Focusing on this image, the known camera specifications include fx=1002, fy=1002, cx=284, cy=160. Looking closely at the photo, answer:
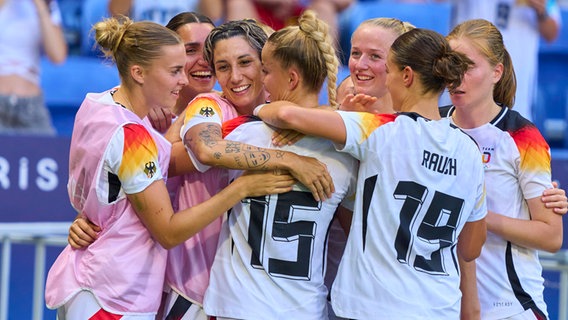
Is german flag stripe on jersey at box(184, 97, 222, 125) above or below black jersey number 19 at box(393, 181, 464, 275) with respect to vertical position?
above

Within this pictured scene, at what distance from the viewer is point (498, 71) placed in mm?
3811

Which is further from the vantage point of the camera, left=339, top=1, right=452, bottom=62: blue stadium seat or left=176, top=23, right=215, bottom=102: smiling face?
left=339, top=1, right=452, bottom=62: blue stadium seat

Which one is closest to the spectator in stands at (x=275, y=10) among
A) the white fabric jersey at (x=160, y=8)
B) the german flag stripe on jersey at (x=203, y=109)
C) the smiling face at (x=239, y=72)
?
the white fabric jersey at (x=160, y=8)

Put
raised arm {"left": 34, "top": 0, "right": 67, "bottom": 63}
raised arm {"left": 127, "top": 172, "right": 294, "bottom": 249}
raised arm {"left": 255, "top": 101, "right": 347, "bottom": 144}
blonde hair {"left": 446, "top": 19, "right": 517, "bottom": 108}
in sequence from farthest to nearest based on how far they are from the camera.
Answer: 1. raised arm {"left": 34, "top": 0, "right": 67, "bottom": 63}
2. blonde hair {"left": 446, "top": 19, "right": 517, "bottom": 108}
3. raised arm {"left": 127, "top": 172, "right": 294, "bottom": 249}
4. raised arm {"left": 255, "top": 101, "right": 347, "bottom": 144}

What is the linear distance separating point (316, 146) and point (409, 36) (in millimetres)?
480

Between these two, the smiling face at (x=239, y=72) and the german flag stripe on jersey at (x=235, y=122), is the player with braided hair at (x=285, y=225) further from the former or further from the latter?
the smiling face at (x=239, y=72)

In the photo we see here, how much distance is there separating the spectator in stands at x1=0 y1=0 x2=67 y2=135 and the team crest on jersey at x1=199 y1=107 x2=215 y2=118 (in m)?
3.75

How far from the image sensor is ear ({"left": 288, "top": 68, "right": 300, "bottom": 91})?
336 cm

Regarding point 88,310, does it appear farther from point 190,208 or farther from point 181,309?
point 190,208

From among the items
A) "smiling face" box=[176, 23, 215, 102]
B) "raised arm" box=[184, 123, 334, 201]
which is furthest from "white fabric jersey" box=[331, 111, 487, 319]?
"smiling face" box=[176, 23, 215, 102]

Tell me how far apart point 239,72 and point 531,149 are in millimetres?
1117

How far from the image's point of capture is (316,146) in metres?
3.36

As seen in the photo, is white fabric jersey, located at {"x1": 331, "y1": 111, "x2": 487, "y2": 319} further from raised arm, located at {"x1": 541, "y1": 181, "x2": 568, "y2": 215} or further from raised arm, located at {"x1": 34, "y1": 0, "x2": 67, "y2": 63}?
raised arm, located at {"x1": 34, "y1": 0, "x2": 67, "y2": 63}

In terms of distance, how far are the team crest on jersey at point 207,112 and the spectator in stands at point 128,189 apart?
124 millimetres
